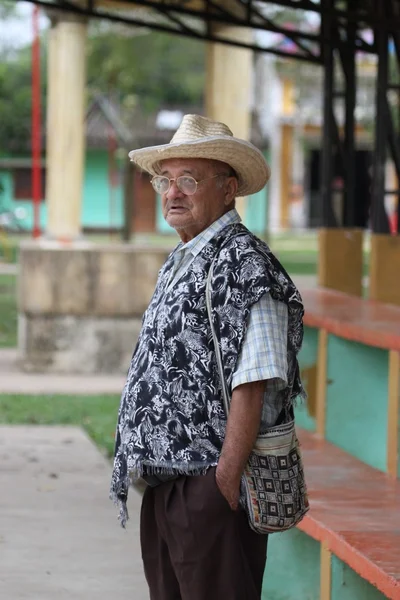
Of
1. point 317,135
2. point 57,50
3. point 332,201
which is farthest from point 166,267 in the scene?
point 317,135

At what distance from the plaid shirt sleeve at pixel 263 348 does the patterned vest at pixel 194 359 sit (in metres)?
0.02

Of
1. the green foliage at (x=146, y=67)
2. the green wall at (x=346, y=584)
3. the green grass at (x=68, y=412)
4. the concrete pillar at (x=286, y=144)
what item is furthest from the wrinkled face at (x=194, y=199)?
the concrete pillar at (x=286, y=144)

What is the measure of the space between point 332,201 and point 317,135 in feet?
156

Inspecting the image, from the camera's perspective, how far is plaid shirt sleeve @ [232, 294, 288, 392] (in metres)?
3.55

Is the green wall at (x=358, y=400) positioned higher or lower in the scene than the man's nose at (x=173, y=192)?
lower

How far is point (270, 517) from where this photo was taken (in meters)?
3.64

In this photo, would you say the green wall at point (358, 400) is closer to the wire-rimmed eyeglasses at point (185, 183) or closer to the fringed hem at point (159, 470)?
the fringed hem at point (159, 470)

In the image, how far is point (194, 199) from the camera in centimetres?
379

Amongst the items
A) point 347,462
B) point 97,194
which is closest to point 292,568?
point 347,462

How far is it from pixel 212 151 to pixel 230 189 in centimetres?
16

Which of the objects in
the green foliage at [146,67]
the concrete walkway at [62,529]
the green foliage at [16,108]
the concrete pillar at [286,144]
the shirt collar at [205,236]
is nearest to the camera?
the shirt collar at [205,236]

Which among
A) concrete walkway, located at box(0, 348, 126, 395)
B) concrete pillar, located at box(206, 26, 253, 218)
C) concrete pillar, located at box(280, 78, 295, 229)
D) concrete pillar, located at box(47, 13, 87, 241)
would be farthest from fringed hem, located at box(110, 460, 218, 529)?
concrete pillar, located at box(280, 78, 295, 229)

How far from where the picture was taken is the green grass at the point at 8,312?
1633cm

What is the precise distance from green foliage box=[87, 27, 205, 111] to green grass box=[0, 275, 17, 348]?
39.7 ft
